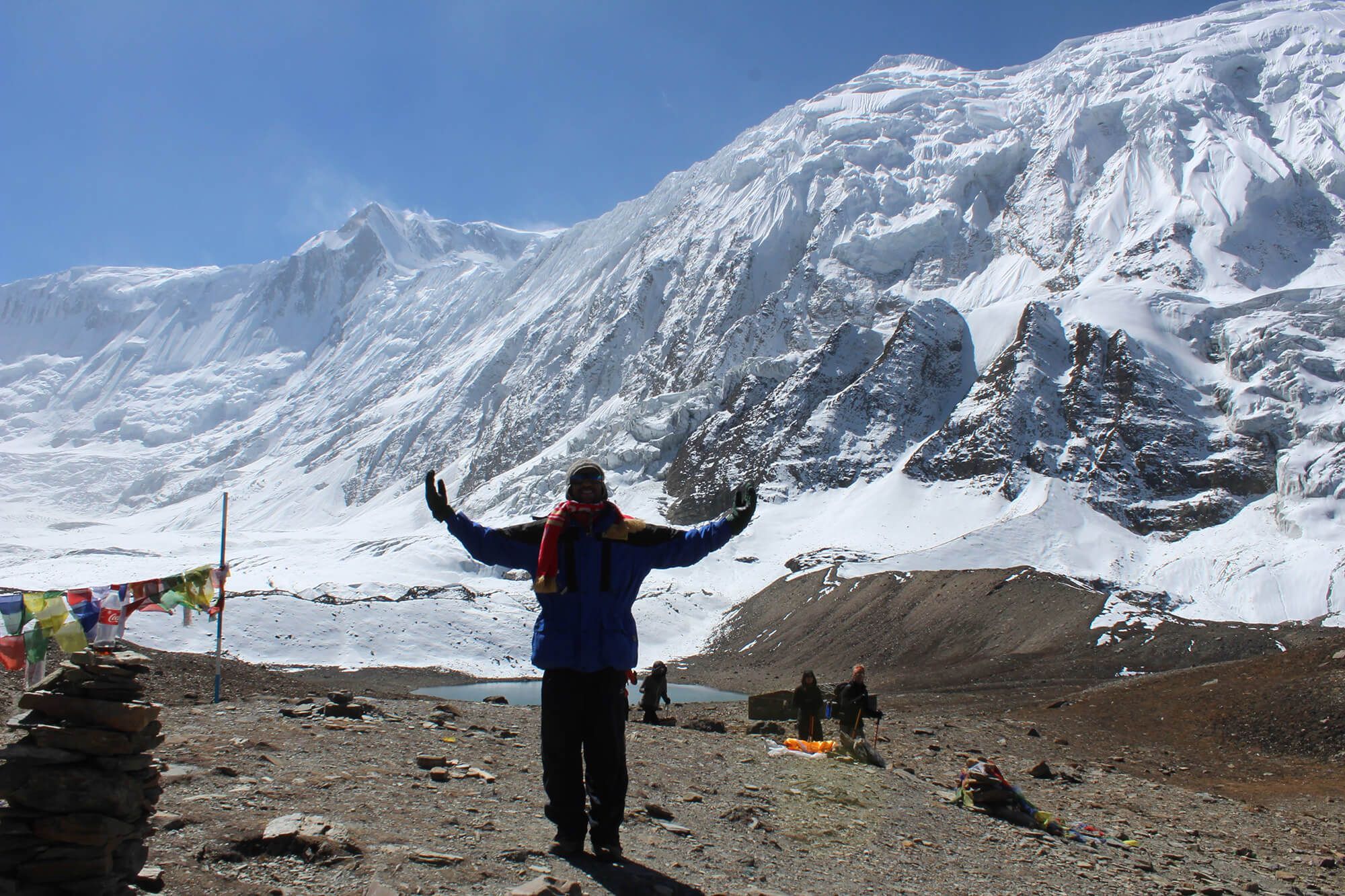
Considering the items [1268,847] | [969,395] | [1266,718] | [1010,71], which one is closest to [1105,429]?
[969,395]

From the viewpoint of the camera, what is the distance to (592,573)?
5.64 meters

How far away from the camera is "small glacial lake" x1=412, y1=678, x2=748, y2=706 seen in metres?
35.8

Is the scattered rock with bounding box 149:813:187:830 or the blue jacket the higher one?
the blue jacket

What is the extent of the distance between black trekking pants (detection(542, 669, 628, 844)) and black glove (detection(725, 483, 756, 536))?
1164 mm

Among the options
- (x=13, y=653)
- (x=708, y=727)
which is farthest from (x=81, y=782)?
(x=708, y=727)

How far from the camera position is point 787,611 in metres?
61.9

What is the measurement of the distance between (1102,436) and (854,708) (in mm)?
77186

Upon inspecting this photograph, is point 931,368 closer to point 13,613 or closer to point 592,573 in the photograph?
point 13,613

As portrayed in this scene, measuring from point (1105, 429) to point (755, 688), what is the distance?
5402cm

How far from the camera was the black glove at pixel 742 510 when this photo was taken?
5.80 metres

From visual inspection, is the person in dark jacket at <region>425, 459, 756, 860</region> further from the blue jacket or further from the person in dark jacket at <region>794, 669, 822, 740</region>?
the person in dark jacket at <region>794, 669, 822, 740</region>

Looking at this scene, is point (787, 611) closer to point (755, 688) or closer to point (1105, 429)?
point (755, 688)

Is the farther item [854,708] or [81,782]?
A: [854,708]

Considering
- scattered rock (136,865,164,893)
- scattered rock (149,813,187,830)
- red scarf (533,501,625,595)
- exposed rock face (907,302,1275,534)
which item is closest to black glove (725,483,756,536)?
red scarf (533,501,625,595)
